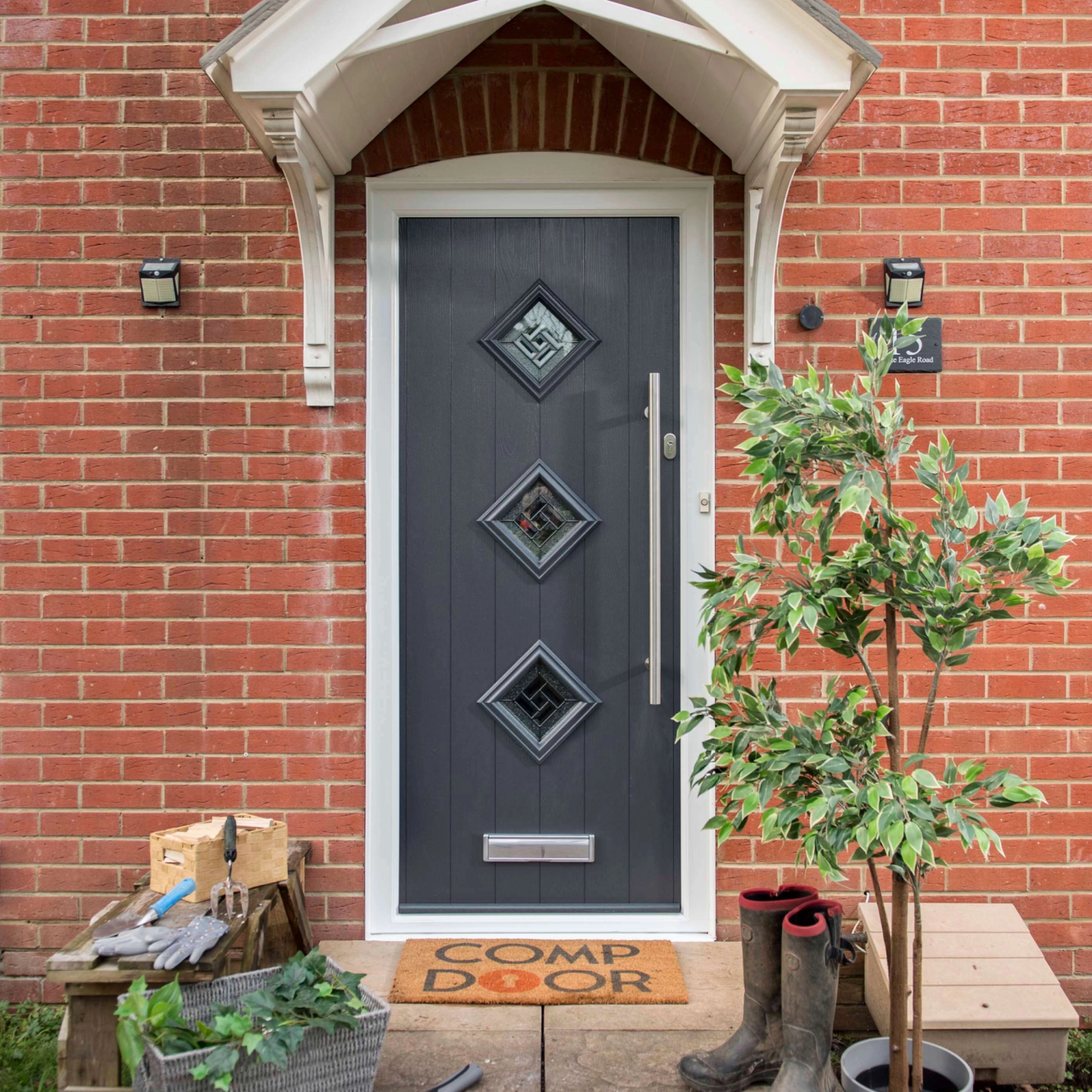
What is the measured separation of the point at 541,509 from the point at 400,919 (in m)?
1.43

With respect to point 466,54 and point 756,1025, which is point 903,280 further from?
point 756,1025

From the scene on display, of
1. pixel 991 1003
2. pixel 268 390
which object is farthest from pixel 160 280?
pixel 991 1003

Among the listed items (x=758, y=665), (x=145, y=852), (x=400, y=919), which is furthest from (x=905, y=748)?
(x=145, y=852)

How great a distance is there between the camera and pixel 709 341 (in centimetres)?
324

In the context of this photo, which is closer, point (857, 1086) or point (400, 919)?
point (857, 1086)

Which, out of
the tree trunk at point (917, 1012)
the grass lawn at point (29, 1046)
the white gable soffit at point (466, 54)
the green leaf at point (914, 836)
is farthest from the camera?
the grass lawn at point (29, 1046)

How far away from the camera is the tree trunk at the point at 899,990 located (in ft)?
7.41

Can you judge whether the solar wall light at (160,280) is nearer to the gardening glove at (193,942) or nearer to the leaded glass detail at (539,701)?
the leaded glass detail at (539,701)

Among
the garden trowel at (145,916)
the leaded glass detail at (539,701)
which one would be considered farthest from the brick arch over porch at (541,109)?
the garden trowel at (145,916)

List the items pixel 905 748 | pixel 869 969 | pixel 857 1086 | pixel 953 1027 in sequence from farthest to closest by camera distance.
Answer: pixel 905 748
pixel 869 969
pixel 953 1027
pixel 857 1086

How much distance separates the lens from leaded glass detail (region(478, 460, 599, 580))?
3.26 metres

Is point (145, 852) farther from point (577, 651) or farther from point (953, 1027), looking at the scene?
point (953, 1027)

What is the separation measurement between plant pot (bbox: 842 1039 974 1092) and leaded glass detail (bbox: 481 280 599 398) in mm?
2117

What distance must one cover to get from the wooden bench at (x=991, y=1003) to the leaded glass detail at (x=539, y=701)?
113 centimetres
